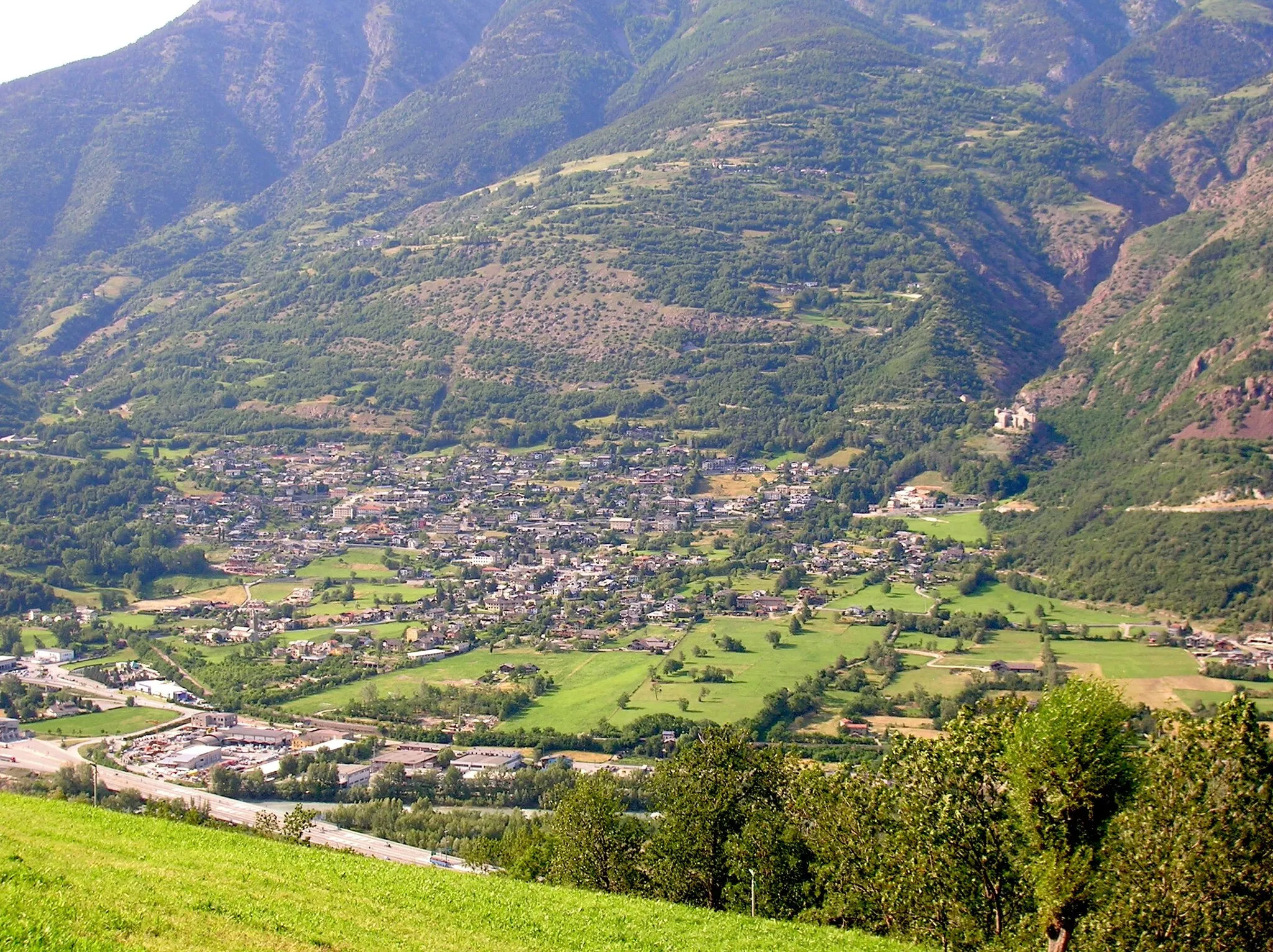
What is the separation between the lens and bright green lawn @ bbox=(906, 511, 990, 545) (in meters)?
78.1

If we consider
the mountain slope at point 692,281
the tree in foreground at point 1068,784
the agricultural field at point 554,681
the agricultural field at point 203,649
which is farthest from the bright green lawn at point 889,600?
the tree in foreground at point 1068,784

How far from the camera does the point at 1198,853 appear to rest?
1867cm

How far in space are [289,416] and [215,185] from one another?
93076 millimetres

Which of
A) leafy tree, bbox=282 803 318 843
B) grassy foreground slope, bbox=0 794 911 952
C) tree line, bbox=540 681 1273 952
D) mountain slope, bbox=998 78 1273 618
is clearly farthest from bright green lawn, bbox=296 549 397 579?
grassy foreground slope, bbox=0 794 911 952

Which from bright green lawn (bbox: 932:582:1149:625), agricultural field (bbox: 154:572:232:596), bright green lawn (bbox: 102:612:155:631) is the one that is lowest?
bright green lawn (bbox: 932:582:1149:625)

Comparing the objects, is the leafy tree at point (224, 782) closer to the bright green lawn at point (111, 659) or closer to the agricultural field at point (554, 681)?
the agricultural field at point (554, 681)

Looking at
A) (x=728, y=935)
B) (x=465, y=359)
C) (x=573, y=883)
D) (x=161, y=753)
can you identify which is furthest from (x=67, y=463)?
(x=728, y=935)

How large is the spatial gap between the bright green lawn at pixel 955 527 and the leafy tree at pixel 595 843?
51.0 metres

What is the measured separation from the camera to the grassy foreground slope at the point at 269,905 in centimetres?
1490

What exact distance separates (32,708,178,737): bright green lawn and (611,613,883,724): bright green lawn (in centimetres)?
1842

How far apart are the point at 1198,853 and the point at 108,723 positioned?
4416 centimetres

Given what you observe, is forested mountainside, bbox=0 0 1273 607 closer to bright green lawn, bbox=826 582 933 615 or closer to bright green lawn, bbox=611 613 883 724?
bright green lawn, bbox=826 582 933 615

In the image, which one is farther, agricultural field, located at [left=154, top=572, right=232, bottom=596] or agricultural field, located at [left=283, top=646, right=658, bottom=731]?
agricultural field, located at [left=154, top=572, right=232, bottom=596]

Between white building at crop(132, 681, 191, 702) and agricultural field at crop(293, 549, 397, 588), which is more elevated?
white building at crop(132, 681, 191, 702)
